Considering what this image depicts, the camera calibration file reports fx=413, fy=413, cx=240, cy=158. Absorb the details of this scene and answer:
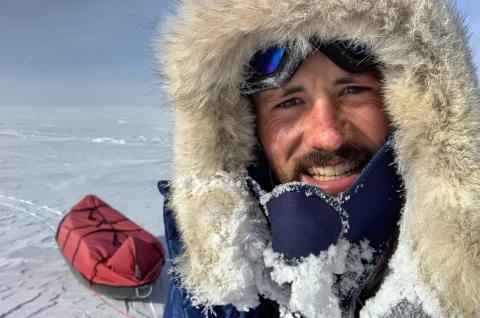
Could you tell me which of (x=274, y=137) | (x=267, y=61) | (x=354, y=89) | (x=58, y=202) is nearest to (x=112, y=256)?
(x=274, y=137)

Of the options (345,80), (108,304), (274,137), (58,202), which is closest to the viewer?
(345,80)

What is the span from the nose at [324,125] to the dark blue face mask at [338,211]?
128 mm

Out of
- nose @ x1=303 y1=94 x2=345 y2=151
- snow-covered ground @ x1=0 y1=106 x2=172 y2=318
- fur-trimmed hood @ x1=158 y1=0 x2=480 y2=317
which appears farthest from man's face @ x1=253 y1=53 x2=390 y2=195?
snow-covered ground @ x1=0 y1=106 x2=172 y2=318

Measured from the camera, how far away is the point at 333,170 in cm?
128

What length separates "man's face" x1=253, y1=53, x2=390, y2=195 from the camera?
4.15 feet

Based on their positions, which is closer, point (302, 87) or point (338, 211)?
point (338, 211)

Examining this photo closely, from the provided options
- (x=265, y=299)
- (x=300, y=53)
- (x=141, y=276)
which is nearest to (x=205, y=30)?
(x=300, y=53)

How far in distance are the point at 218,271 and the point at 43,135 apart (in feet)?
54.8

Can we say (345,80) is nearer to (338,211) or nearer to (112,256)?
(338,211)

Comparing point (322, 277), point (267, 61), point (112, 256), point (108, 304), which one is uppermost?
point (267, 61)

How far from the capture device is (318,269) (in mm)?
1171

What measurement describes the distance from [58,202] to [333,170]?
5.99 m

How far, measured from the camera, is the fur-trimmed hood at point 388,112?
100 cm

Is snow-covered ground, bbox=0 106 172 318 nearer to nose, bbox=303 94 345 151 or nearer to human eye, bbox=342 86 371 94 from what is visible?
nose, bbox=303 94 345 151
